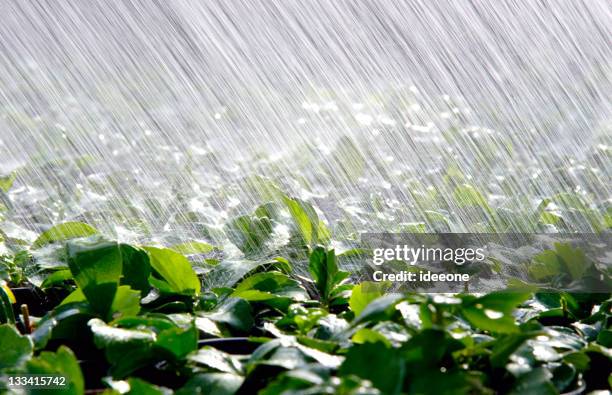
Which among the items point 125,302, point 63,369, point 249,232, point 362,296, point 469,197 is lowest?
point 63,369

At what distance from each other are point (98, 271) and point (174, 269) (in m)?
0.14

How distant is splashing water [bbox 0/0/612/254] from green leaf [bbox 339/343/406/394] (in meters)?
1.03

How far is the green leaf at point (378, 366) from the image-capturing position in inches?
27.5

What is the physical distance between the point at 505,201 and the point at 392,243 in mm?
475

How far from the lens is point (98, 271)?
3.34 feet

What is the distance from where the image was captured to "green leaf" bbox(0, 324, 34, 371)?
2.81 ft

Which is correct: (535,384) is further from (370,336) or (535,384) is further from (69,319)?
(69,319)

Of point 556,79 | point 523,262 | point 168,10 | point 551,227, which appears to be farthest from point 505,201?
point 168,10

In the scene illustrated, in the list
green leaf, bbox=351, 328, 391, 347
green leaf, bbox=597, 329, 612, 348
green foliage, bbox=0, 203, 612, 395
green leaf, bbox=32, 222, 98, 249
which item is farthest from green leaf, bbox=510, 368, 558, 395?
green leaf, bbox=32, 222, 98, 249

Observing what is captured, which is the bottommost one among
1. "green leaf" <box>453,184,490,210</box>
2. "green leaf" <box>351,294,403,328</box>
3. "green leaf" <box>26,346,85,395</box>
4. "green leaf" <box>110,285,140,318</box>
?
"green leaf" <box>26,346,85,395</box>

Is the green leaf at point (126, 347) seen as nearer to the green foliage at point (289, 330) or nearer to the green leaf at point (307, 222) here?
the green foliage at point (289, 330)

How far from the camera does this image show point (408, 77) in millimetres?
2357

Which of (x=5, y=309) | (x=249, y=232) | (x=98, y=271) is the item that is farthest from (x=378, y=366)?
(x=249, y=232)

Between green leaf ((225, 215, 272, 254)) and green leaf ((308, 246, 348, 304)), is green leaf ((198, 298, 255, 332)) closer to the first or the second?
green leaf ((308, 246, 348, 304))
